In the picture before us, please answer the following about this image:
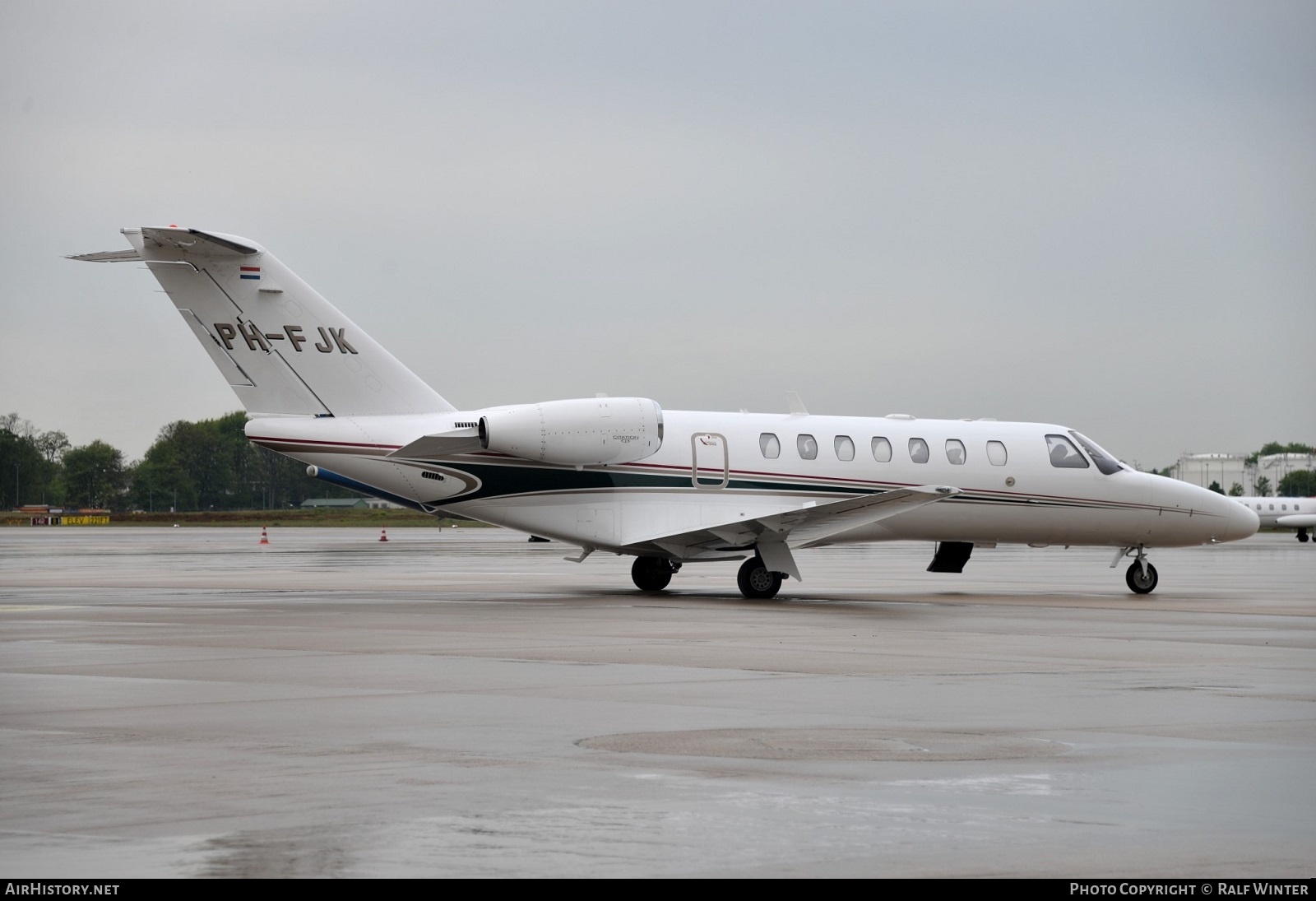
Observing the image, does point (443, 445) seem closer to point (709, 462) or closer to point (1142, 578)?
point (709, 462)

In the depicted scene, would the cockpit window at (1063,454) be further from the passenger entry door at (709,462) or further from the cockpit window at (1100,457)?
the passenger entry door at (709,462)

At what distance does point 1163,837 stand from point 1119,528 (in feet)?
72.0

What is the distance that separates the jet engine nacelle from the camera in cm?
2261

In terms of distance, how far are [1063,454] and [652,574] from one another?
795 centimetres

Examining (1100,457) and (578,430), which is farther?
(1100,457)

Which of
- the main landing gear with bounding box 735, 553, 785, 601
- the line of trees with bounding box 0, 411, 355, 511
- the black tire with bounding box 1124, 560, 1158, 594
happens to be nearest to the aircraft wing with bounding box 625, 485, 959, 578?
the main landing gear with bounding box 735, 553, 785, 601

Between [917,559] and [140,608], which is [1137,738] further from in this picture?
[917,559]

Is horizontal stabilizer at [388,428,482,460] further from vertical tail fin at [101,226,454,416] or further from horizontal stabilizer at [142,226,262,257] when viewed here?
horizontal stabilizer at [142,226,262,257]

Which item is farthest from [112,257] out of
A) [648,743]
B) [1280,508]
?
[1280,508]

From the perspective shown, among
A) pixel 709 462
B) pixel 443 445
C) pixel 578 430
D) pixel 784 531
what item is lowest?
pixel 784 531

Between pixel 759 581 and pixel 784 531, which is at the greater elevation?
pixel 784 531

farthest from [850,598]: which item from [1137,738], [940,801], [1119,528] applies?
[940,801]

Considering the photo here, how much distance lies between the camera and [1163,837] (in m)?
6.16

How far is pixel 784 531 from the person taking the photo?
22969 millimetres
